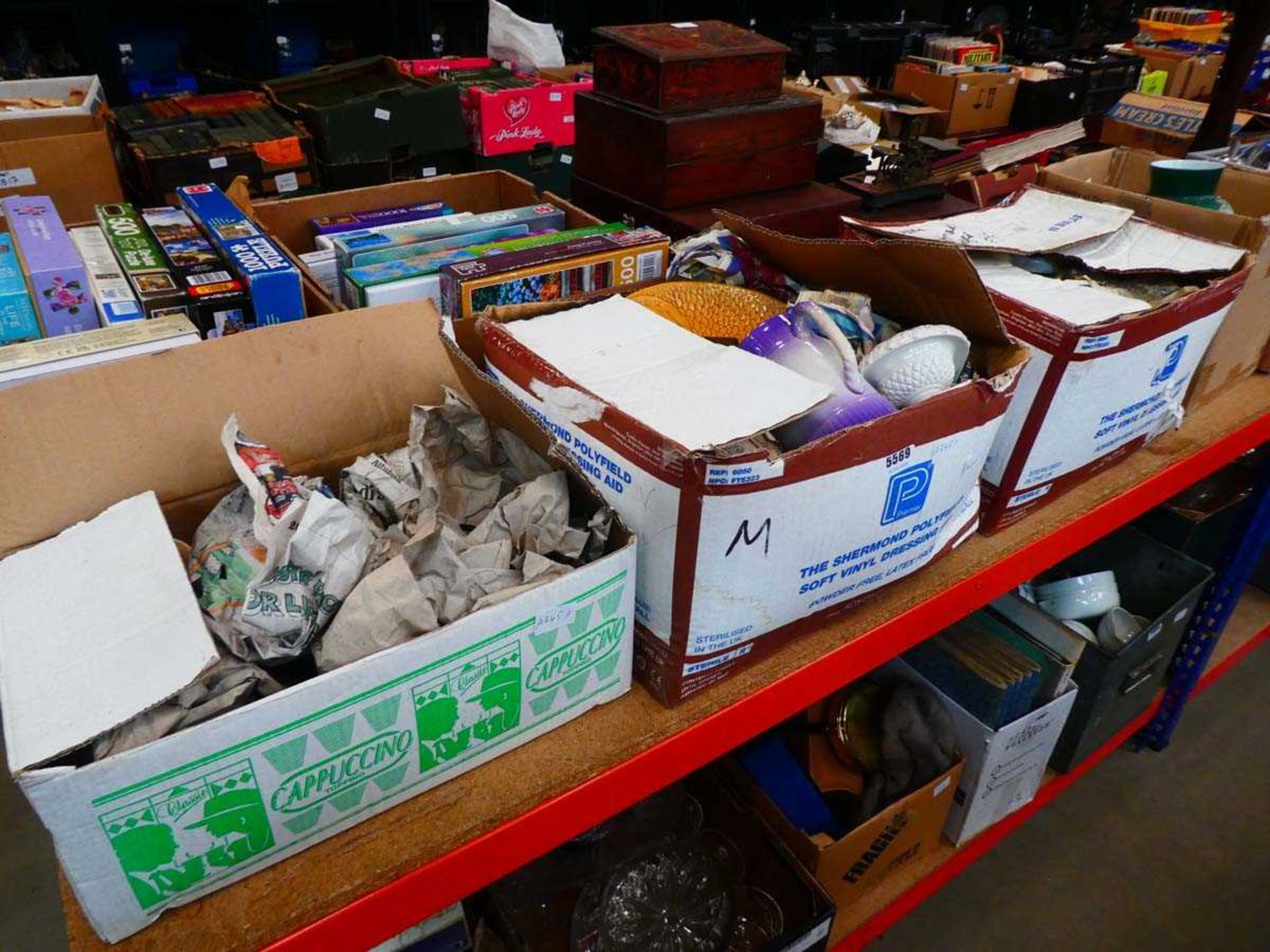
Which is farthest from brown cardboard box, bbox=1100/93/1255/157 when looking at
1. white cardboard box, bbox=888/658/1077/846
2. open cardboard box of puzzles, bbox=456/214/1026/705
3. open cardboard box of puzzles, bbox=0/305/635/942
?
open cardboard box of puzzles, bbox=0/305/635/942

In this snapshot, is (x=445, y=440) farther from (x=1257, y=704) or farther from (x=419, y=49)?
(x=419, y=49)

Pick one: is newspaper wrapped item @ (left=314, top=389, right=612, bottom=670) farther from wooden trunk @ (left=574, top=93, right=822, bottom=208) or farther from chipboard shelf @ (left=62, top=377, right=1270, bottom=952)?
wooden trunk @ (left=574, top=93, right=822, bottom=208)

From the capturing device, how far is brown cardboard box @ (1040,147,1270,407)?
1104 millimetres

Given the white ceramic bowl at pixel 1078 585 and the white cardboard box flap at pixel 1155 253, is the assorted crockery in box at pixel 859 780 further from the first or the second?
the white cardboard box flap at pixel 1155 253

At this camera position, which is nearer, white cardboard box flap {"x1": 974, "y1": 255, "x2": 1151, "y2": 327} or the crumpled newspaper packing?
the crumpled newspaper packing

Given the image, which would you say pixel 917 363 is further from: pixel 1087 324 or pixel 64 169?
pixel 64 169

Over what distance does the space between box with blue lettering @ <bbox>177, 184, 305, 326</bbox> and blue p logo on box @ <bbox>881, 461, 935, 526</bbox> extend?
66 cm

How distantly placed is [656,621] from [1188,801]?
4.87 ft

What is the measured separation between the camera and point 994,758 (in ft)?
3.97

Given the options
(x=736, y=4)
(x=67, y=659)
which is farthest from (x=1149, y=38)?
(x=67, y=659)

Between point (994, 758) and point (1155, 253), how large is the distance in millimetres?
690

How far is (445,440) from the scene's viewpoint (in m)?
0.78

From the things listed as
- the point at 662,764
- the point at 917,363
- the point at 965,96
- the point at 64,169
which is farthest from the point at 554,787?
the point at 965,96

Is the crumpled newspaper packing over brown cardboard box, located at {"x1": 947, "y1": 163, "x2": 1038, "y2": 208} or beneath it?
beneath
